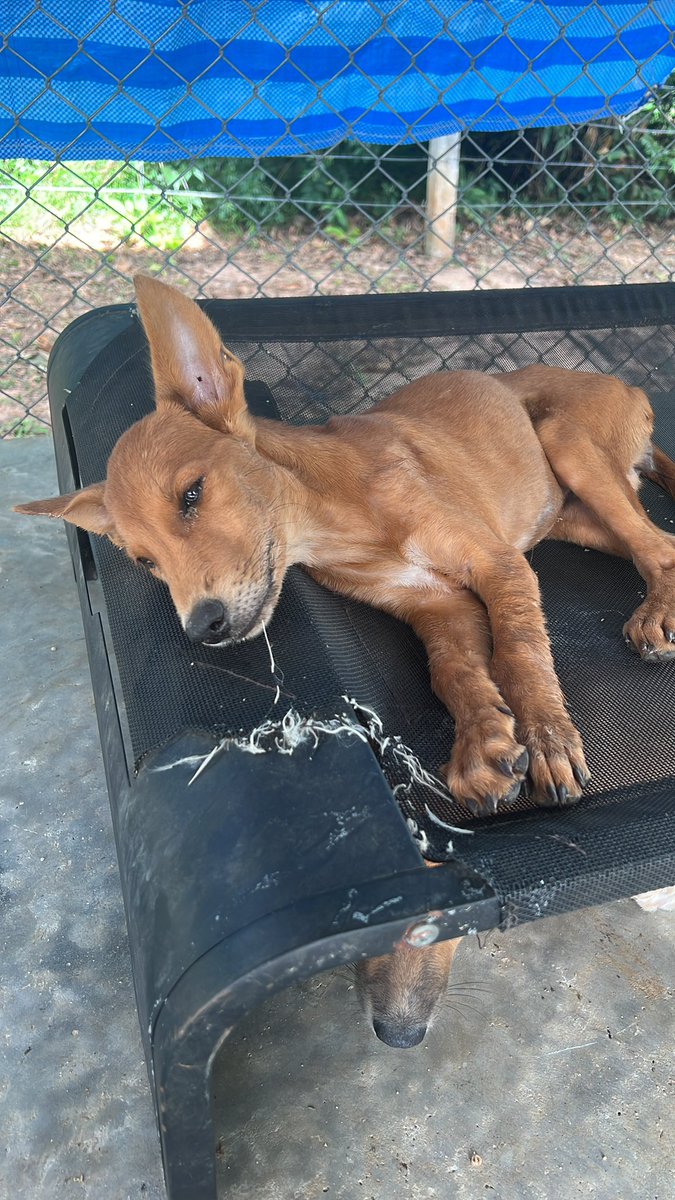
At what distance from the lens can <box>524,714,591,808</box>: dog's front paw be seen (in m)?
2.12

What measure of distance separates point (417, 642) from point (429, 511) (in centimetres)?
41

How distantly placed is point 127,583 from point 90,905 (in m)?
0.98

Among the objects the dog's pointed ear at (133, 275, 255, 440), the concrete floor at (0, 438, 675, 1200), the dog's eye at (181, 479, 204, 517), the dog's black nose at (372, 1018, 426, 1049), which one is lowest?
the concrete floor at (0, 438, 675, 1200)

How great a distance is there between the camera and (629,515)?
3195 millimetres

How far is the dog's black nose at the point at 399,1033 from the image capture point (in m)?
2.17

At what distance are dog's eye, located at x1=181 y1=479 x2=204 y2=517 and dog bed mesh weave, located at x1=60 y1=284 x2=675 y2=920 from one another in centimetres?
28

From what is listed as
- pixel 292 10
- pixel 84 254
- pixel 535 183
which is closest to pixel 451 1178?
pixel 292 10

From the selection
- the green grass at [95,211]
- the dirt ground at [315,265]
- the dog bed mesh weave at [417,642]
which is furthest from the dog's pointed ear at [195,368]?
the green grass at [95,211]

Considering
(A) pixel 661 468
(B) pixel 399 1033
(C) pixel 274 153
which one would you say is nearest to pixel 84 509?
(B) pixel 399 1033

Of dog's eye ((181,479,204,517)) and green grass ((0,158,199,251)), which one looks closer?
dog's eye ((181,479,204,517))

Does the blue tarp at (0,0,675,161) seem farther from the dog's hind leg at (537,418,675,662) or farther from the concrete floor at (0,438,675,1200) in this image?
the concrete floor at (0,438,675,1200)

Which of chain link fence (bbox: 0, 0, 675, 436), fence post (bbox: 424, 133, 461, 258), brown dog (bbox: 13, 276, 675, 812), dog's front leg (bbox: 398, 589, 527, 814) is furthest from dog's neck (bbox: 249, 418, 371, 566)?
fence post (bbox: 424, 133, 461, 258)

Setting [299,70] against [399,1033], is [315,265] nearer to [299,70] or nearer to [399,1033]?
[299,70]

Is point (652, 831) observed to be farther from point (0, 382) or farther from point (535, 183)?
point (535, 183)
